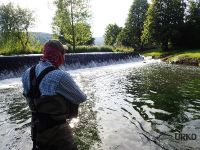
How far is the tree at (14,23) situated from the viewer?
60.5 metres

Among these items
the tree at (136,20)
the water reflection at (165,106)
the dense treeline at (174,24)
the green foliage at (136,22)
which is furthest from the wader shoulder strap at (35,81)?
the tree at (136,20)

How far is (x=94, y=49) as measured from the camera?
61.0 metres

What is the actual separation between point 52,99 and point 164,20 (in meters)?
66.8

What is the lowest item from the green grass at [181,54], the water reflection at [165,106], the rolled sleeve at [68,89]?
the water reflection at [165,106]

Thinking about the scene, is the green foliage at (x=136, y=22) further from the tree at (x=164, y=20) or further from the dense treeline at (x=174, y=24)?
the tree at (x=164, y=20)

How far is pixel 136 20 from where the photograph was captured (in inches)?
3319

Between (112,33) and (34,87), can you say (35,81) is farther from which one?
(112,33)

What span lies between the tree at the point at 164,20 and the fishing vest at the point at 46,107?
6320cm

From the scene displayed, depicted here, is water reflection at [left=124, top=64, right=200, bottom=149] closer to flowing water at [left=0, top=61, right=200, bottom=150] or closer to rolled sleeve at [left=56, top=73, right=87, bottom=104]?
flowing water at [left=0, top=61, right=200, bottom=150]

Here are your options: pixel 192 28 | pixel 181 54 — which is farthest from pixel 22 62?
pixel 192 28

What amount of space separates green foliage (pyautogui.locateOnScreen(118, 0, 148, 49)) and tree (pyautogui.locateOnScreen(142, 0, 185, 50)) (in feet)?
44.6

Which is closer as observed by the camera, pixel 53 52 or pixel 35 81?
pixel 35 81

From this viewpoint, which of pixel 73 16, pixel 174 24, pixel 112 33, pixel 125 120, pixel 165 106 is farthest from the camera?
pixel 112 33

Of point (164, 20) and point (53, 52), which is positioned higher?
point (164, 20)
